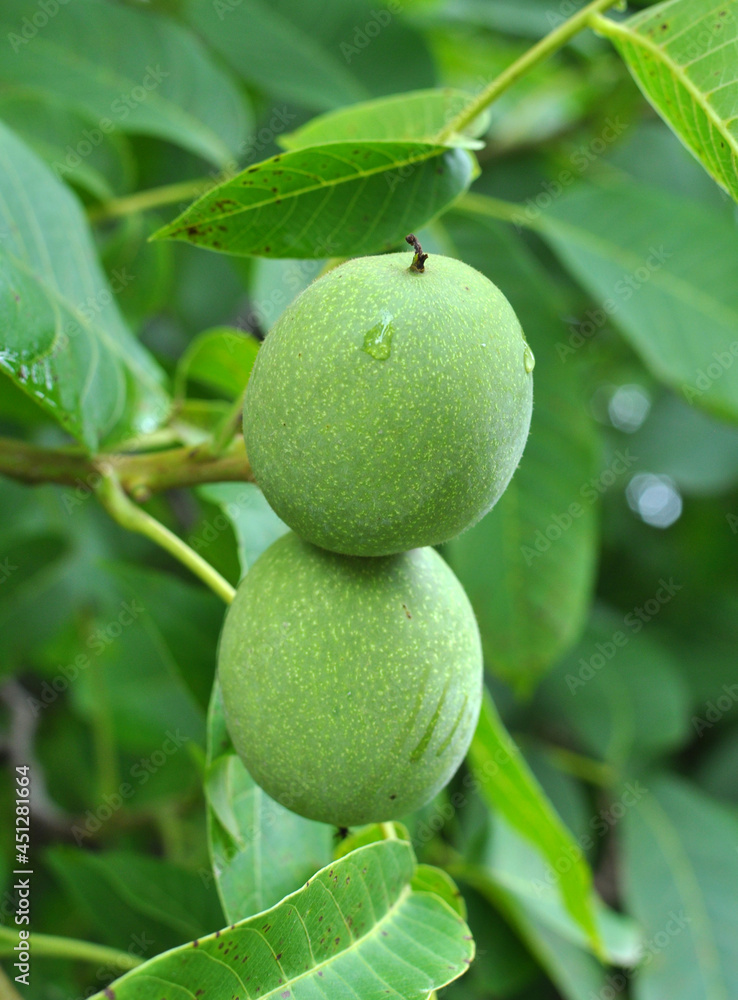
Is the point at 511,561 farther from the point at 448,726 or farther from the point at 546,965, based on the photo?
the point at 448,726

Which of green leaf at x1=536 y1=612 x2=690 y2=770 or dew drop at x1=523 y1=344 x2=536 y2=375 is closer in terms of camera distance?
dew drop at x1=523 y1=344 x2=536 y2=375

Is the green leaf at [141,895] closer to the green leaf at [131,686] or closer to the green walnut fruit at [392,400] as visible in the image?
the green leaf at [131,686]

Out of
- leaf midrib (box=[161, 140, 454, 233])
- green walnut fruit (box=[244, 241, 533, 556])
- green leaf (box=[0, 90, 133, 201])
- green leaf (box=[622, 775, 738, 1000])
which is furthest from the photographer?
green leaf (box=[622, 775, 738, 1000])

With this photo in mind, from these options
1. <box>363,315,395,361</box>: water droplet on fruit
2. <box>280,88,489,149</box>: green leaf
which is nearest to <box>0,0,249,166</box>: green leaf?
<box>280,88,489,149</box>: green leaf

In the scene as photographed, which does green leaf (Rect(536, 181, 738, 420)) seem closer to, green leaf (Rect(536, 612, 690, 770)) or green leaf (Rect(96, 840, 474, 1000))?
green leaf (Rect(536, 612, 690, 770))

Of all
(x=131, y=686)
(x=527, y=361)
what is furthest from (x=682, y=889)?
(x=527, y=361)

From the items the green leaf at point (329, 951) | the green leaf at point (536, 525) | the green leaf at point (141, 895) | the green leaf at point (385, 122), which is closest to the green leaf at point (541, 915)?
the green leaf at point (536, 525)

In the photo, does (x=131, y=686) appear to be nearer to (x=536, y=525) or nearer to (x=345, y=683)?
(x=536, y=525)

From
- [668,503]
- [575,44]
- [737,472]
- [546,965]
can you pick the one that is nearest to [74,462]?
[546,965]
